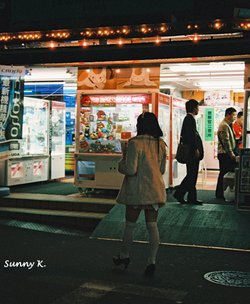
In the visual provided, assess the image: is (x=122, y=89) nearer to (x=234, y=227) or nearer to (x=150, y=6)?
(x=150, y=6)

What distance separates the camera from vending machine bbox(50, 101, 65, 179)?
571 inches

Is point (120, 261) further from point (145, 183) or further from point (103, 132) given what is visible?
point (103, 132)

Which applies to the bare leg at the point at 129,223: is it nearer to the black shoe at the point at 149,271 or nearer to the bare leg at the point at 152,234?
the bare leg at the point at 152,234

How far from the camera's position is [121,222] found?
8992mm

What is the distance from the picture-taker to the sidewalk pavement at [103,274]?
17.8ft

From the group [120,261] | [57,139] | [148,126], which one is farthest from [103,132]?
[120,261]

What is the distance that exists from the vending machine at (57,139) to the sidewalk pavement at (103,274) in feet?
19.6

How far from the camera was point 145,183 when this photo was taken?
640 cm

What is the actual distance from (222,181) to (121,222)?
121 inches

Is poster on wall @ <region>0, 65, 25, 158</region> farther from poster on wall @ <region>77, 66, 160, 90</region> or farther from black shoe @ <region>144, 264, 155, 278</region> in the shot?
black shoe @ <region>144, 264, 155, 278</region>

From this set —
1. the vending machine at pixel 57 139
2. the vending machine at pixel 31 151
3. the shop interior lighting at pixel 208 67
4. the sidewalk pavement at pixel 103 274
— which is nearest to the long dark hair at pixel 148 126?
the sidewalk pavement at pixel 103 274

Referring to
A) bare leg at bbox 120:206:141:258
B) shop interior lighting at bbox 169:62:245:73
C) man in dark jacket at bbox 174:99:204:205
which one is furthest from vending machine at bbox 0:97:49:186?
bare leg at bbox 120:206:141:258

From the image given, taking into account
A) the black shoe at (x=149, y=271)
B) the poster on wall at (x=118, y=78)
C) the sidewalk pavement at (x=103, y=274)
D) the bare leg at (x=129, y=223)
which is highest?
the poster on wall at (x=118, y=78)

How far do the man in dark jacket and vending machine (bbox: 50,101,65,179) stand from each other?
550 centimetres
